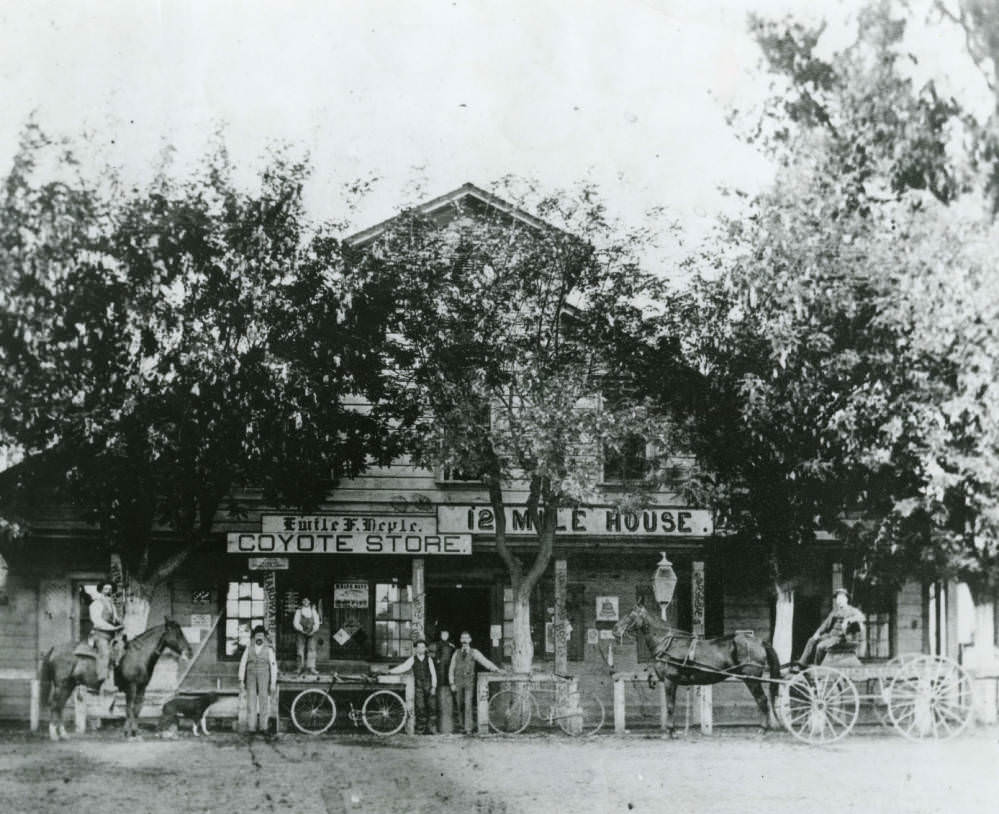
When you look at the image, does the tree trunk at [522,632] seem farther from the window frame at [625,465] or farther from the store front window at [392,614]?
the window frame at [625,465]

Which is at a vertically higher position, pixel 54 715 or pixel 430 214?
pixel 430 214

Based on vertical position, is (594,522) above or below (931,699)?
above

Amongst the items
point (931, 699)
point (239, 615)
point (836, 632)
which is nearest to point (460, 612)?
point (239, 615)

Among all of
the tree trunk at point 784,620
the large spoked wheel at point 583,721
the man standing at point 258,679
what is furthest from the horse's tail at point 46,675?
the tree trunk at point 784,620

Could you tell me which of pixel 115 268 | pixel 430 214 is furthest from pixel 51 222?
pixel 430 214

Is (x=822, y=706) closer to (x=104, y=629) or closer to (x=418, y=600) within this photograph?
(x=418, y=600)

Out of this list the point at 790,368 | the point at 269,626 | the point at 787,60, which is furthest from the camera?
the point at 269,626

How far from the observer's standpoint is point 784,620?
1319cm

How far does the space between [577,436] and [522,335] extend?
3.86ft

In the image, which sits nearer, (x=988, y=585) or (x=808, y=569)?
(x=988, y=585)

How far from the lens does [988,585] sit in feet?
37.2

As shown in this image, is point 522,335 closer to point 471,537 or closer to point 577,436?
point 577,436

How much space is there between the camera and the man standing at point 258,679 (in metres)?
12.7

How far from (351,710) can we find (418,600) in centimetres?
153
